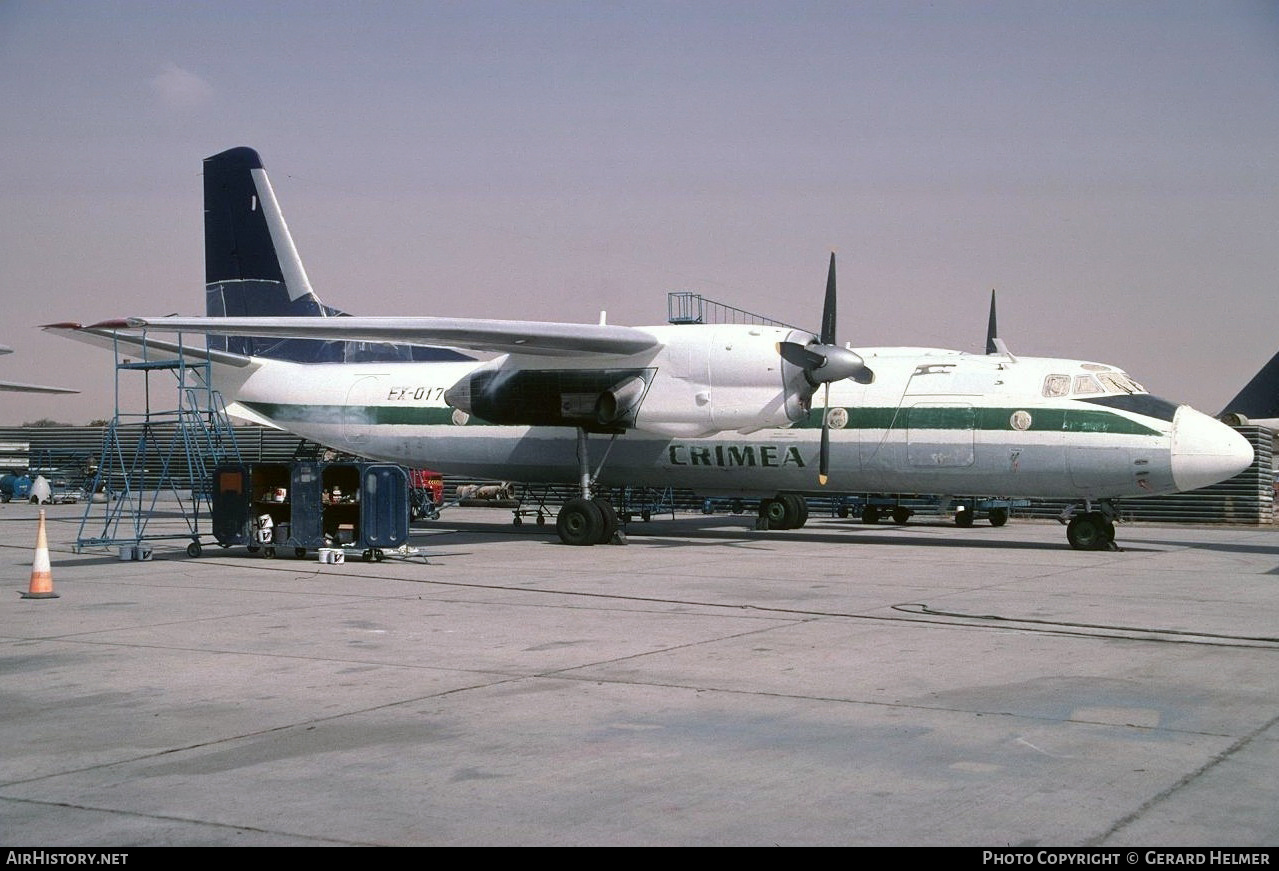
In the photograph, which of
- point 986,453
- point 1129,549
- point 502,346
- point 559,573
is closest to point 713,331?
point 502,346

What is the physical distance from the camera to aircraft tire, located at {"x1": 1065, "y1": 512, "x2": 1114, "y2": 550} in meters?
21.8

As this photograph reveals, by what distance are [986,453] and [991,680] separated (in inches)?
520

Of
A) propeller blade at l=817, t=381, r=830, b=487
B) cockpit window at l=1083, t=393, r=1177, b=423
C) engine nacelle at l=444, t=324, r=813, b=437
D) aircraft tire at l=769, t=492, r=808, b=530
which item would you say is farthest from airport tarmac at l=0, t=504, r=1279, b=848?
aircraft tire at l=769, t=492, r=808, b=530

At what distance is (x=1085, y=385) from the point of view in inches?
846

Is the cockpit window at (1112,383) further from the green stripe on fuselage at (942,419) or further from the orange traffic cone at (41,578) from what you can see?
the orange traffic cone at (41,578)

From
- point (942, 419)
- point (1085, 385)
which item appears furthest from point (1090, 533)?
point (942, 419)

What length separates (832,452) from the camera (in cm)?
2325

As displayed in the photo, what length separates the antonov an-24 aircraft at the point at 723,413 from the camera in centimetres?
2072

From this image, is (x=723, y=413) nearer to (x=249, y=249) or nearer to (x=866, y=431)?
(x=866, y=431)

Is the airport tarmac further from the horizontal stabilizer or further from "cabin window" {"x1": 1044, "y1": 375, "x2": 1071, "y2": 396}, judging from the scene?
the horizontal stabilizer

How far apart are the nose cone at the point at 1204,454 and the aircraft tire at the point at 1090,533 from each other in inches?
66.9

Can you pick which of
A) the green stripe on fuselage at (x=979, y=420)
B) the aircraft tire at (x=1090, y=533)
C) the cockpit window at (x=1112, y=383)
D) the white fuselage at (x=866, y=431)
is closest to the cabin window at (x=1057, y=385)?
the white fuselage at (x=866, y=431)

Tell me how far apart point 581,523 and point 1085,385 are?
9157 millimetres
